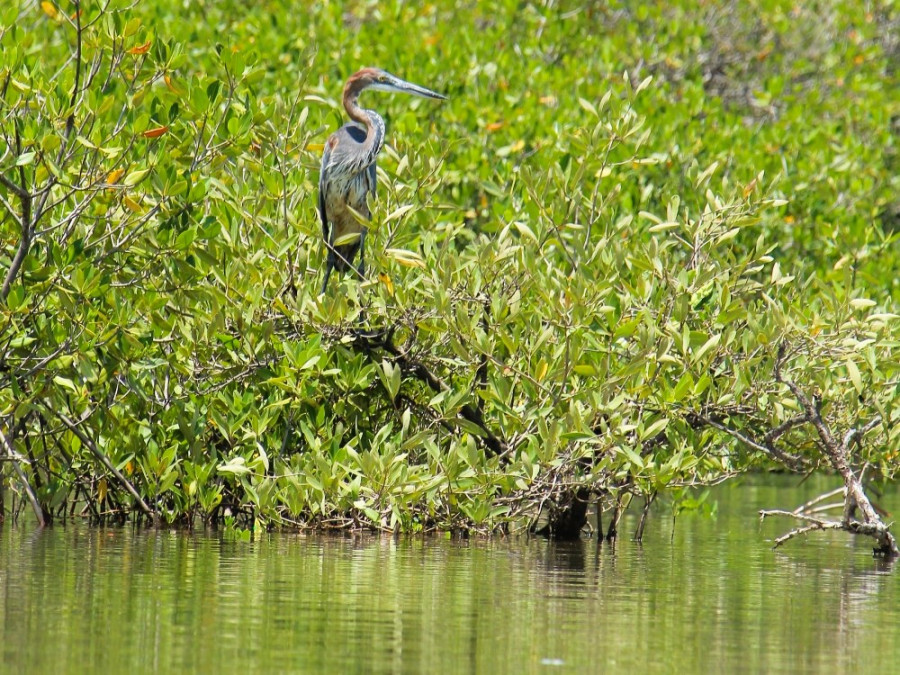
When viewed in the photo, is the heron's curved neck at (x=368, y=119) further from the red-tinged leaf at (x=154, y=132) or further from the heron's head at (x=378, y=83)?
the red-tinged leaf at (x=154, y=132)

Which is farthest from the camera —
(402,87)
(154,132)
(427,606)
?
(402,87)

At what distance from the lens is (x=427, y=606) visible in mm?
6293

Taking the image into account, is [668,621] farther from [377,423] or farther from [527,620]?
[377,423]

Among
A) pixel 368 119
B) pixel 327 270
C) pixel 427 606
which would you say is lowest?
pixel 427 606

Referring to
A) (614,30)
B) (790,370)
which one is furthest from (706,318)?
(614,30)

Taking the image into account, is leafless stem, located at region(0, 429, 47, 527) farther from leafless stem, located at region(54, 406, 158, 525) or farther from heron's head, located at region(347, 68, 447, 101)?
heron's head, located at region(347, 68, 447, 101)

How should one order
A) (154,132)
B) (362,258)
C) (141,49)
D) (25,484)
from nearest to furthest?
(141,49)
(154,132)
(362,258)
(25,484)

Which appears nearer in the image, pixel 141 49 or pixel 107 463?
pixel 141 49

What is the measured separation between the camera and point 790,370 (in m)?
8.81

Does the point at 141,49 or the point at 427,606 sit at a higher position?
the point at 141,49

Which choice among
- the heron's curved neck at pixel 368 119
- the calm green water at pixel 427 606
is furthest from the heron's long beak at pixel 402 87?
the calm green water at pixel 427 606

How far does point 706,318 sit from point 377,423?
2233 mm

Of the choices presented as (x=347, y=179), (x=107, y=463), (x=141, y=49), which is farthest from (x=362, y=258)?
(x=107, y=463)

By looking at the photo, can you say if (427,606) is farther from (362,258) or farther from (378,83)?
(378,83)
